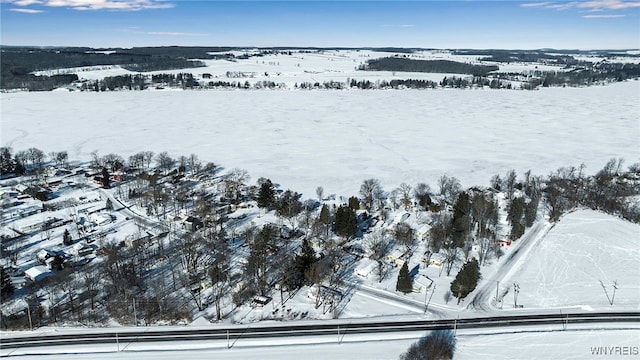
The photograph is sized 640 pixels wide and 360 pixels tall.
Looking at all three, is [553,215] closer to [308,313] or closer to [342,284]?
[342,284]

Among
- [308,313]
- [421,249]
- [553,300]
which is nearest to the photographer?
[308,313]

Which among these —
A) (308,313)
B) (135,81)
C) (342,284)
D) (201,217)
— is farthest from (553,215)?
(135,81)

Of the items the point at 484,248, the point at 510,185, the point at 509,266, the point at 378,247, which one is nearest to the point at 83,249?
the point at 378,247

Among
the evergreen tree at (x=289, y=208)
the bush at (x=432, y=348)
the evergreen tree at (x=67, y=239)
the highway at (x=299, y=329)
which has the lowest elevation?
the highway at (x=299, y=329)

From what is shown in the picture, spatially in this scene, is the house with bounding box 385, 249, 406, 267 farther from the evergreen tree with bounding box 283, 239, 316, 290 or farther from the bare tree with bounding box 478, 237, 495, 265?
the evergreen tree with bounding box 283, 239, 316, 290

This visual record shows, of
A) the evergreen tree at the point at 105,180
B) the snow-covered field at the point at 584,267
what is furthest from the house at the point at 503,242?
the evergreen tree at the point at 105,180

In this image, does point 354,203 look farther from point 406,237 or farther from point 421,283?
point 421,283

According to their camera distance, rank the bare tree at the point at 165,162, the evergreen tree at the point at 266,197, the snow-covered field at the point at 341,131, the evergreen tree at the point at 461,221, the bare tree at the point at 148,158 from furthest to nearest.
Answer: the snow-covered field at the point at 341,131
the bare tree at the point at 148,158
the bare tree at the point at 165,162
the evergreen tree at the point at 266,197
the evergreen tree at the point at 461,221

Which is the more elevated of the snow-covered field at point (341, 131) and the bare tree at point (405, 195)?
the snow-covered field at point (341, 131)

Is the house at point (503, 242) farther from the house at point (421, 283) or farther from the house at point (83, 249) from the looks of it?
the house at point (83, 249)
